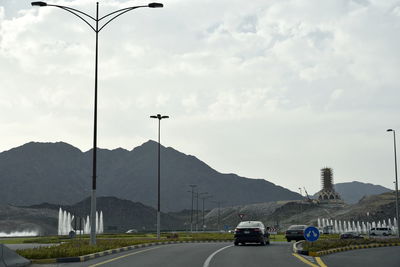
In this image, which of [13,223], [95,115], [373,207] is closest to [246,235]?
[95,115]

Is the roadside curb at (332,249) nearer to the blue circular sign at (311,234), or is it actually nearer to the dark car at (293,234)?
the blue circular sign at (311,234)

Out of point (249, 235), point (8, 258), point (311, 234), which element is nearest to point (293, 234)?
point (249, 235)

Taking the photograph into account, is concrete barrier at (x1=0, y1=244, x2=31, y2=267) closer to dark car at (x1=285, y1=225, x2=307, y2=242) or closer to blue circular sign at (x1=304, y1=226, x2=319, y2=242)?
blue circular sign at (x1=304, y1=226, x2=319, y2=242)

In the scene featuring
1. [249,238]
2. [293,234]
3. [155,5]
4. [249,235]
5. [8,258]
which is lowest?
[8,258]

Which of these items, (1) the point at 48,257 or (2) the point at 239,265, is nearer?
(2) the point at 239,265

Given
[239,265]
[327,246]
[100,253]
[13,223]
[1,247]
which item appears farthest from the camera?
[13,223]

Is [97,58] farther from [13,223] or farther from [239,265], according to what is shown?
[13,223]

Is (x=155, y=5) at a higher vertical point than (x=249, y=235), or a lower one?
higher

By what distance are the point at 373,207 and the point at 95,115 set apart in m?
180

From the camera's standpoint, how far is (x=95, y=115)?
30.4 meters

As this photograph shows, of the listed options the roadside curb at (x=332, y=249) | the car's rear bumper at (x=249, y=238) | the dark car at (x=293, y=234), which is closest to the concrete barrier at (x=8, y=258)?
the roadside curb at (x=332, y=249)

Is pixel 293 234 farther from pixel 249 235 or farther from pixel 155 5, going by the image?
pixel 155 5

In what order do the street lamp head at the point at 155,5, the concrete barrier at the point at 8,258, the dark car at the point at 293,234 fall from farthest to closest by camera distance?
the dark car at the point at 293,234
the street lamp head at the point at 155,5
the concrete barrier at the point at 8,258

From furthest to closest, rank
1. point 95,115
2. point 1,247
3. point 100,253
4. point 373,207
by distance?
point 373,207 → point 95,115 → point 100,253 → point 1,247
